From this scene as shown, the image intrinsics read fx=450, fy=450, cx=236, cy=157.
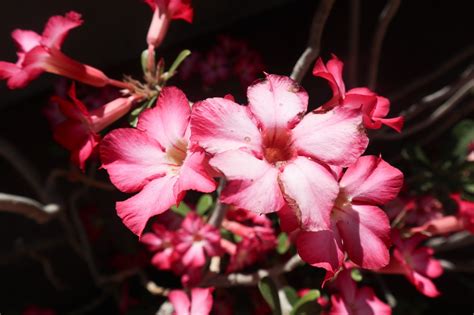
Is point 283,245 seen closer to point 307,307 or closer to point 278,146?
point 307,307

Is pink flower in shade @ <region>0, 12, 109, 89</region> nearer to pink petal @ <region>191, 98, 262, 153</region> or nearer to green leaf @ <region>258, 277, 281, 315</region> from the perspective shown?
pink petal @ <region>191, 98, 262, 153</region>

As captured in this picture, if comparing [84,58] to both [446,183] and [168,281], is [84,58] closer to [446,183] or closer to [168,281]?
[168,281]

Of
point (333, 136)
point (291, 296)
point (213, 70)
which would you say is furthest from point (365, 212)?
point (213, 70)

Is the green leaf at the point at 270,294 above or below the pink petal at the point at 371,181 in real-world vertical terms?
below

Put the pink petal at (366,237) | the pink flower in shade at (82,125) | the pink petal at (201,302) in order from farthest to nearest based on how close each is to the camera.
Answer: the pink petal at (201,302), the pink flower in shade at (82,125), the pink petal at (366,237)

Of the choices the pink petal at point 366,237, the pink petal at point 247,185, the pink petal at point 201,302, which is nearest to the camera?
the pink petal at point 247,185

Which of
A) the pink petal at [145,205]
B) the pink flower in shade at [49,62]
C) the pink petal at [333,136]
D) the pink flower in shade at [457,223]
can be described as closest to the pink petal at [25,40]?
the pink flower in shade at [49,62]

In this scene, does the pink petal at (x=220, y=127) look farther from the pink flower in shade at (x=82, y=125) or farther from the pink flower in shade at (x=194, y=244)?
the pink flower in shade at (x=194, y=244)
